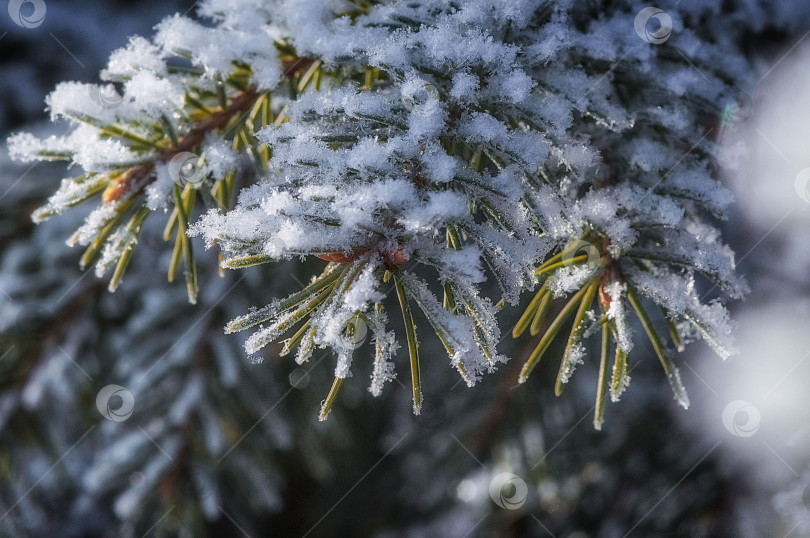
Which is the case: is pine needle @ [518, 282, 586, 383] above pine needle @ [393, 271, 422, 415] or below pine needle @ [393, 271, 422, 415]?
below

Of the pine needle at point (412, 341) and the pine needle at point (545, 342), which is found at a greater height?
the pine needle at point (412, 341)

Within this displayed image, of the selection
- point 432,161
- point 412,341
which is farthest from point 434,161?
point 412,341

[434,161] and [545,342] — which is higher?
[434,161]

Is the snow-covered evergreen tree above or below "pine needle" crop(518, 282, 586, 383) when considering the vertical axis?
above

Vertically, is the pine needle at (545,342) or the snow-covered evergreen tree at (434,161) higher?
the snow-covered evergreen tree at (434,161)

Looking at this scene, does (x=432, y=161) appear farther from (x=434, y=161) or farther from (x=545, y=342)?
(x=545, y=342)

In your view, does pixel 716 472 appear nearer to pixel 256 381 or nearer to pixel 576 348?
pixel 576 348

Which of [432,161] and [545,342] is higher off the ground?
[432,161]

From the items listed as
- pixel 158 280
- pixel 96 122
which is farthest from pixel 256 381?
pixel 96 122
